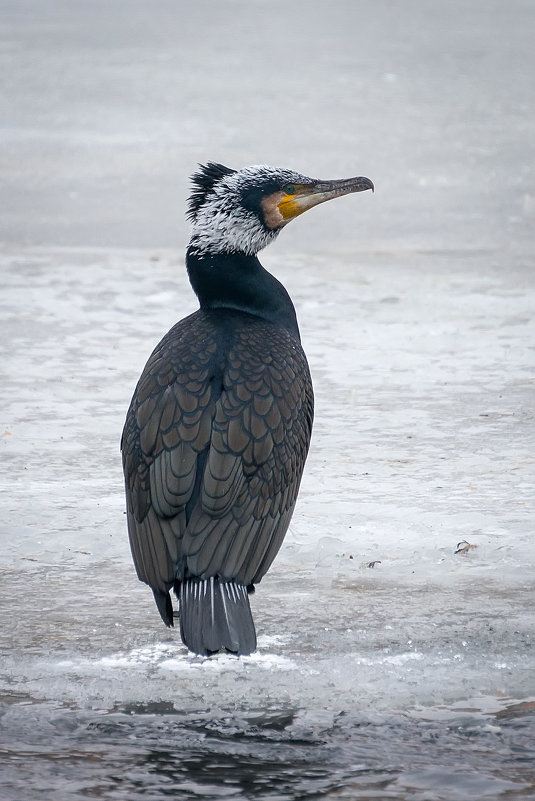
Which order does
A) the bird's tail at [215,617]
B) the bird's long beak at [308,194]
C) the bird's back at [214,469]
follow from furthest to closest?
the bird's long beak at [308,194] → the bird's back at [214,469] → the bird's tail at [215,617]

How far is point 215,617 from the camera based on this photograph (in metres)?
3.73

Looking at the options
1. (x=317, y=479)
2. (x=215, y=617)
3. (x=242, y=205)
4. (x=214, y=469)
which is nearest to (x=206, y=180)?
(x=242, y=205)

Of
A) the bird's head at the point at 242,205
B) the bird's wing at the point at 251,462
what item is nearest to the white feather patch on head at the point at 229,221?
the bird's head at the point at 242,205

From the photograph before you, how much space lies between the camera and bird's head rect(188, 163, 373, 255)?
4.64 meters

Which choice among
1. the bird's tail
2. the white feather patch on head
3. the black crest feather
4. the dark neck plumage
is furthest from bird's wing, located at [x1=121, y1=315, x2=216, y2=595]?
the black crest feather

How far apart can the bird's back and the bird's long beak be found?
23.4 inches

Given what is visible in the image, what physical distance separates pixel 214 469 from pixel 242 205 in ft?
3.75

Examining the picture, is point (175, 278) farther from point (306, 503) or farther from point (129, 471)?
point (129, 471)

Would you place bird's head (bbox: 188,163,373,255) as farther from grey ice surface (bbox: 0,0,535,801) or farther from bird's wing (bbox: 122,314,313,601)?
grey ice surface (bbox: 0,0,535,801)

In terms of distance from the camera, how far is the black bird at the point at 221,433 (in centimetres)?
387

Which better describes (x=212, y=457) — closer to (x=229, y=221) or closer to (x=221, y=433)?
(x=221, y=433)

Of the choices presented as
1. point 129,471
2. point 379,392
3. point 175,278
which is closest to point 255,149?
point 175,278

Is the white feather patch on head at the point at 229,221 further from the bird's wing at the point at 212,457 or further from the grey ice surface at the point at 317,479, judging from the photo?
the grey ice surface at the point at 317,479

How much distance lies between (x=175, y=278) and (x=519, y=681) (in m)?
5.75
